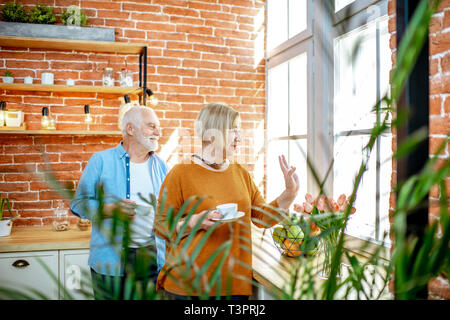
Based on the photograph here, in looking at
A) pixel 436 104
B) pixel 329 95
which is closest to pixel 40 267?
pixel 329 95

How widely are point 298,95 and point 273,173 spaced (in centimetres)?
76

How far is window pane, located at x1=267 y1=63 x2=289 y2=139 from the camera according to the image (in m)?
2.94

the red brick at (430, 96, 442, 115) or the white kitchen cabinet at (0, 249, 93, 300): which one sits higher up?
the red brick at (430, 96, 442, 115)

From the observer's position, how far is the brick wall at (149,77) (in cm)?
268

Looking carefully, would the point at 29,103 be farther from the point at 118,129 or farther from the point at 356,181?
the point at 356,181

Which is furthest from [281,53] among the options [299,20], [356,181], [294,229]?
[356,181]

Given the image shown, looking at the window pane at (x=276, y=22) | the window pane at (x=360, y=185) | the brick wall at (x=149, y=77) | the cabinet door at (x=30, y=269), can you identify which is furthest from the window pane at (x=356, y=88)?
the cabinet door at (x=30, y=269)

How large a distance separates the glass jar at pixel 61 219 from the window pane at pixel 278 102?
1.79 m

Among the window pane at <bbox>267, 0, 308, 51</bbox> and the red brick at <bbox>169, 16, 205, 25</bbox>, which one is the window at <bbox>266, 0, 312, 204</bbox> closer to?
the window pane at <bbox>267, 0, 308, 51</bbox>

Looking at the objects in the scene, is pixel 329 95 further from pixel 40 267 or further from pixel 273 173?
pixel 40 267

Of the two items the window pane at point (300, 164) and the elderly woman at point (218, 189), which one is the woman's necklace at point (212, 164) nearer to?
the elderly woman at point (218, 189)

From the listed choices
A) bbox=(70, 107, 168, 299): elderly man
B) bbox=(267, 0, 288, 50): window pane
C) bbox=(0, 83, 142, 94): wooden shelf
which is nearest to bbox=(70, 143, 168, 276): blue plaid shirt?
bbox=(70, 107, 168, 299): elderly man

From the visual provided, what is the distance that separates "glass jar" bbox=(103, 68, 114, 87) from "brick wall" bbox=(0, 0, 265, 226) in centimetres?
13

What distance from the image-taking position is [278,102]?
3.06 meters
